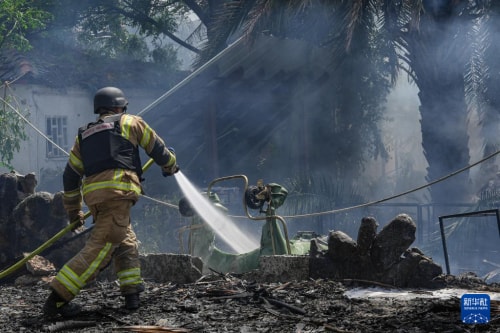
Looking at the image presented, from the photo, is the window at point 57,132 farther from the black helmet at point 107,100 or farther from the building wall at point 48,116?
the black helmet at point 107,100

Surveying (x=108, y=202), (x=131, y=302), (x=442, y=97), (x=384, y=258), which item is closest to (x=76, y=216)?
(x=108, y=202)

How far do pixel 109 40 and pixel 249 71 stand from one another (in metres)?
12.4

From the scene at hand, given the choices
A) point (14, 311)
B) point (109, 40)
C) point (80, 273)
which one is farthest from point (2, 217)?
point (109, 40)

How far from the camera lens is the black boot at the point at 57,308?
193 inches

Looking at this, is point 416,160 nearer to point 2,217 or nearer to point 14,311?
point 2,217

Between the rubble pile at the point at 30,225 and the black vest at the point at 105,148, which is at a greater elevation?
the black vest at the point at 105,148

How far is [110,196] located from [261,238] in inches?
77.0

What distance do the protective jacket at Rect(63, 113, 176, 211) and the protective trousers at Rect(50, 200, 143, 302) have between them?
10 cm

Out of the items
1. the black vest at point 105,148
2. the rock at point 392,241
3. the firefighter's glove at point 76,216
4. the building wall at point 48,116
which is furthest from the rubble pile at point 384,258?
the building wall at point 48,116

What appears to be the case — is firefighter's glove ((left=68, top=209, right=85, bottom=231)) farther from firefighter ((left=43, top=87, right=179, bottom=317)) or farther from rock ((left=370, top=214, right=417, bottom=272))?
rock ((left=370, top=214, right=417, bottom=272))

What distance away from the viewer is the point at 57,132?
20.2 meters

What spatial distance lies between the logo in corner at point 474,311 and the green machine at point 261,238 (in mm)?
2564

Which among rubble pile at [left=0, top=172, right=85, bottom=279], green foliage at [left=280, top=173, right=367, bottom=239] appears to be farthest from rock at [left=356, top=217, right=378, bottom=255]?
green foliage at [left=280, top=173, right=367, bottom=239]

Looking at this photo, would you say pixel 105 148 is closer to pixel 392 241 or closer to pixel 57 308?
pixel 57 308
